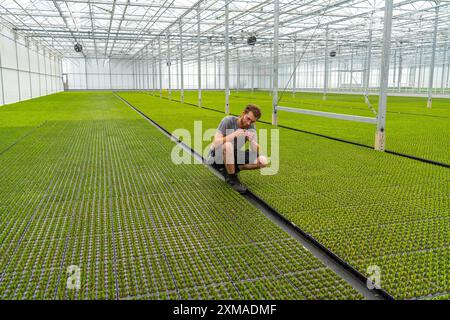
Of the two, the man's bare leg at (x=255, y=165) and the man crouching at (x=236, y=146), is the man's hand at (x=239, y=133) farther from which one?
the man's bare leg at (x=255, y=165)

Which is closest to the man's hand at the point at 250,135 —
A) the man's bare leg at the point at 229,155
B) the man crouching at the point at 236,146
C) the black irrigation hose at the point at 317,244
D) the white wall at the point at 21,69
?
the man crouching at the point at 236,146

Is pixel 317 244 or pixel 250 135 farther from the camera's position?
pixel 250 135

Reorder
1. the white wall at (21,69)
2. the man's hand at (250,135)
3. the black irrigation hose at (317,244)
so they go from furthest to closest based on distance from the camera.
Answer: the white wall at (21,69) → the man's hand at (250,135) → the black irrigation hose at (317,244)

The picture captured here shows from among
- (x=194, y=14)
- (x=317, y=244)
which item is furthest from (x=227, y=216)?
(x=194, y=14)

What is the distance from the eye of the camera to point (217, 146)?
534cm

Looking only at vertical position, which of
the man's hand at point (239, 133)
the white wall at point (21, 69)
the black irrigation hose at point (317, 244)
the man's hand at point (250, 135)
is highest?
the white wall at point (21, 69)

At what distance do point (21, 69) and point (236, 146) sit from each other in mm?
26534

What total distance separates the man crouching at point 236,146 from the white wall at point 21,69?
20.0 m

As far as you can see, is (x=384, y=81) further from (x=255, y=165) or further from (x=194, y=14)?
(x=194, y=14)

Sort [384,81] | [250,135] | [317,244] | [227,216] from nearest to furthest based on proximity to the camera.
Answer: [317,244] → [227,216] → [250,135] → [384,81]

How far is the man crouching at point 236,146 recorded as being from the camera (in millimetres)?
4992

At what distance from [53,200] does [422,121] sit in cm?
1194

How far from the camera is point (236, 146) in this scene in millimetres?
5281

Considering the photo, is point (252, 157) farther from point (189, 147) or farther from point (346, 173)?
point (189, 147)
